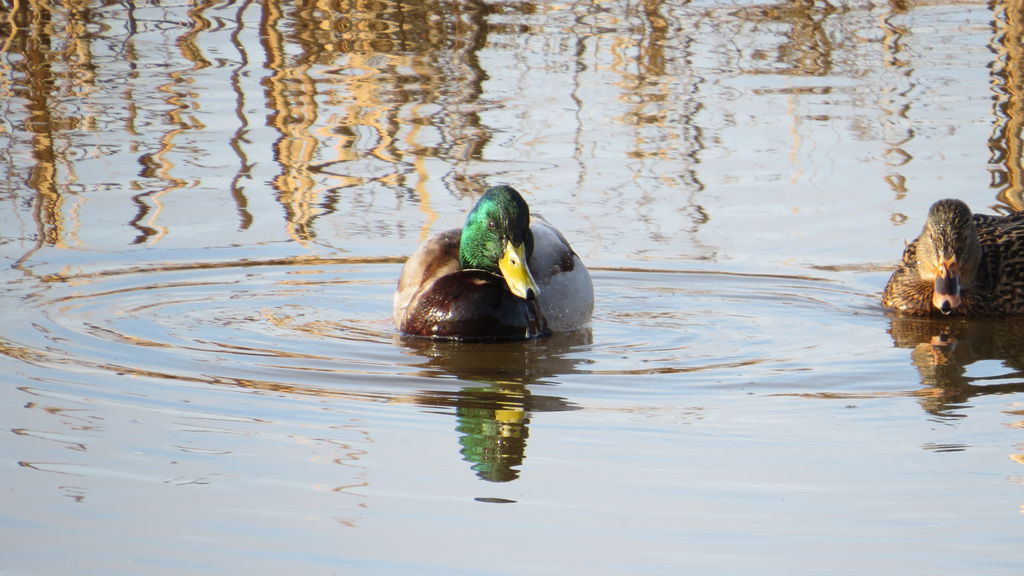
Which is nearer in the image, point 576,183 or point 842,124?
point 576,183

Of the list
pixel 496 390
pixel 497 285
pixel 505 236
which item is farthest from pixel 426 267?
pixel 496 390

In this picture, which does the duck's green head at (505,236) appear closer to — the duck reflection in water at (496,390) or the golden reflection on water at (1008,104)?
the duck reflection in water at (496,390)

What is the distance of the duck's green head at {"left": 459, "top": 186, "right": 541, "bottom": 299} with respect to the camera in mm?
7391

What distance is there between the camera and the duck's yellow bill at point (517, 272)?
288 inches

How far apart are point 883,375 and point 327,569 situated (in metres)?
3.18

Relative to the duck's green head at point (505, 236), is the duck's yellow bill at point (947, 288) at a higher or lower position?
lower

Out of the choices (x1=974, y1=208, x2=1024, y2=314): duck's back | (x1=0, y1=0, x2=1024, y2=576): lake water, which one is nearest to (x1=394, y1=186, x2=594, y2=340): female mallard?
(x1=0, y1=0, x2=1024, y2=576): lake water

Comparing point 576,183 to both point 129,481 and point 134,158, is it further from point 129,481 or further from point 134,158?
point 129,481

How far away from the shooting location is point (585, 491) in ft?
15.8

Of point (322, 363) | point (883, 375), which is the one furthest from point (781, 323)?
point (322, 363)

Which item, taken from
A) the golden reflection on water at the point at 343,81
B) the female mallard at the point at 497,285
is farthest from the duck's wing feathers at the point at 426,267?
the golden reflection on water at the point at 343,81

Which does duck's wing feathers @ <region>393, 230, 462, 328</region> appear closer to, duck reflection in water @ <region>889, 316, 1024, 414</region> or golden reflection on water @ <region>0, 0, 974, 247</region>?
golden reflection on water @ <region>0, 0, 974, 247</region>

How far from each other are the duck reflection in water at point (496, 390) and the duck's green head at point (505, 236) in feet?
0.93

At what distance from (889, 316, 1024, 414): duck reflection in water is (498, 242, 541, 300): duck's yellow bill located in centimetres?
163
